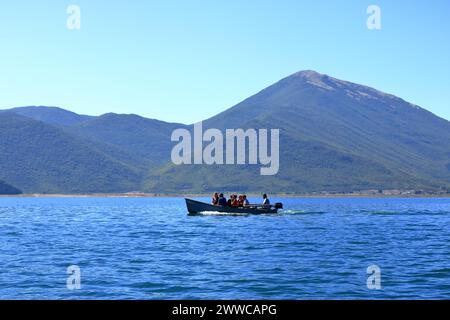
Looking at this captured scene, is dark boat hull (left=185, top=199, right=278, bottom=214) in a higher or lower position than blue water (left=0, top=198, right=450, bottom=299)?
higher

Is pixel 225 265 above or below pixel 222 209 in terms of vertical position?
below

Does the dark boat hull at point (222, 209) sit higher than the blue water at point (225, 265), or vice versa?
the dark boat hull at point (222, 209)

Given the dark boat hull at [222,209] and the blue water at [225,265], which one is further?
the dark boat hull at [222,209]

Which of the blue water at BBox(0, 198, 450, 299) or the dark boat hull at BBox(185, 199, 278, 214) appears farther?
the dark boat hull at BBox(185, 199, 278, 214)

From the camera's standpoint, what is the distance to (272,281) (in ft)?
99.9

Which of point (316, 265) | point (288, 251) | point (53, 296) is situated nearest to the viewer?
point (53, 296)

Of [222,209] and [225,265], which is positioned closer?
[225,265]

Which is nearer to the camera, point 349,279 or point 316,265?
point 349,279
